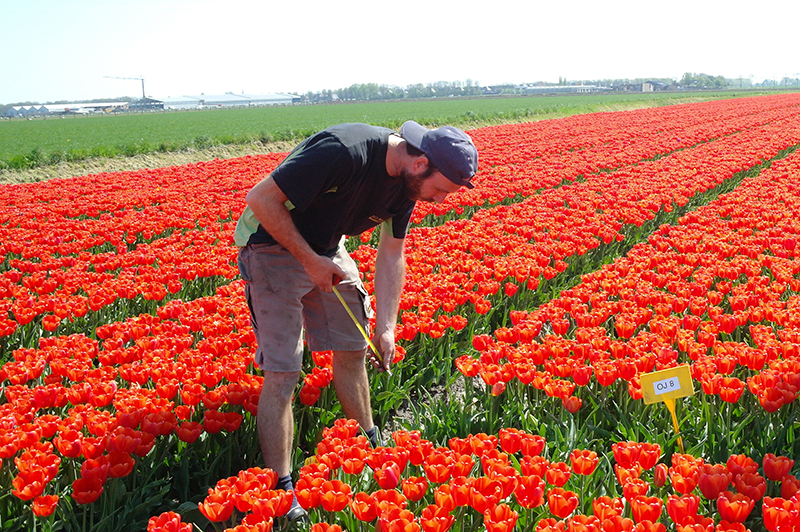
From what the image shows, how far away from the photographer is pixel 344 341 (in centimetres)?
322

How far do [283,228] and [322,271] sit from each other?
256 millimetres

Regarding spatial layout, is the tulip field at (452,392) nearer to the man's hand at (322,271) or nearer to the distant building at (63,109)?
the man's hand at (322,271)

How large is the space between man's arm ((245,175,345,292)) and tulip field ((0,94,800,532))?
2.17ft

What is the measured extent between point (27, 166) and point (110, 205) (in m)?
9.83

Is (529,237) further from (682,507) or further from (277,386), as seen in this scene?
(682,507)

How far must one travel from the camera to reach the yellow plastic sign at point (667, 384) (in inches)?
109

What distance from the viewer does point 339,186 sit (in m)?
2.84

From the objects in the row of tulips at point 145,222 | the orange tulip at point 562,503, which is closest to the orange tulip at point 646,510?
the orange tulip at point 562,503

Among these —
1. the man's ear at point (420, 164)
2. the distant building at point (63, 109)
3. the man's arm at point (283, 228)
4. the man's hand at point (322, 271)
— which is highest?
the distant building at point (63, 109)

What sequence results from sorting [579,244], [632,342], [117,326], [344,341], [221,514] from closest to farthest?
[221,514]
[344,341]
[632,342]
[117,326]
[579,244]

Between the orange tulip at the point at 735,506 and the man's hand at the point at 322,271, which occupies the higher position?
the man's hand at the point at 322,271

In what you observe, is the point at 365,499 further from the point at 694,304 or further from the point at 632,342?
the point at 694,304

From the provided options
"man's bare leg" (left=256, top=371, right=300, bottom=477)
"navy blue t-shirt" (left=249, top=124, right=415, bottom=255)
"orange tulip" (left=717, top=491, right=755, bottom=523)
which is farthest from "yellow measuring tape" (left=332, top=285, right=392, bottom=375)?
"orange tulip" (left=717, top=491, right=755, bottom=523)

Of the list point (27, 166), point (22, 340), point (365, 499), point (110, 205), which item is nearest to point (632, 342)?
point (365, 499)
